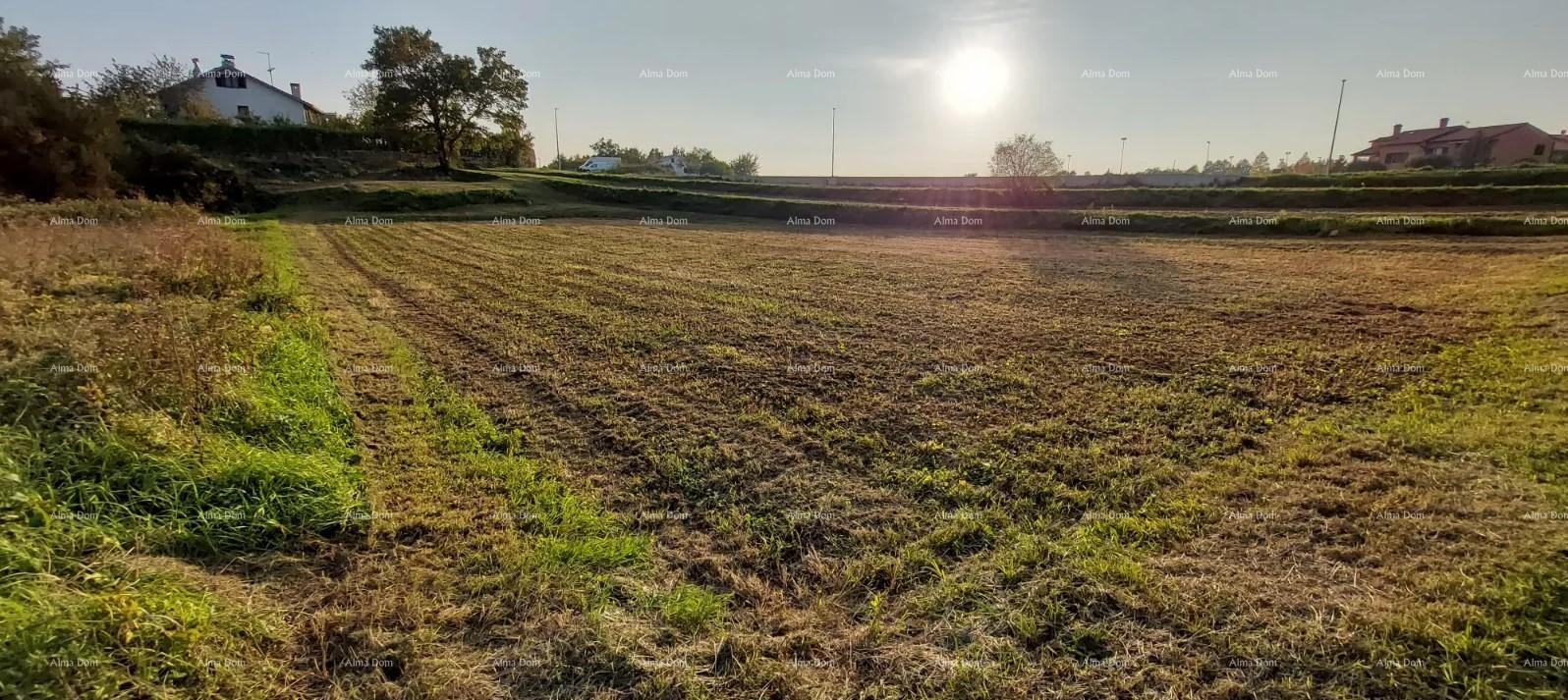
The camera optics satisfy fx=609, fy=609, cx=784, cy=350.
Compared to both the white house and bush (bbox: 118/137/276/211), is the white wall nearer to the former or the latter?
the white house

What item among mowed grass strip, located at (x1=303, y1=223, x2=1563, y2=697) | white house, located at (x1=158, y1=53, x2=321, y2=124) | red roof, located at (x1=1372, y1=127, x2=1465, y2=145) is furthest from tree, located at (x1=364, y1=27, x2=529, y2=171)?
red roof, located at (x1=1372, y1=127, x2=1465, y2=145)

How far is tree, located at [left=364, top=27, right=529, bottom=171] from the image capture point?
44.6 meters

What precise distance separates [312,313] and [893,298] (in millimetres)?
10029

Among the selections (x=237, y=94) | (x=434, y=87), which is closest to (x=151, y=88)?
(x=237, y=94)

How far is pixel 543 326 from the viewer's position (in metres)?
9.50

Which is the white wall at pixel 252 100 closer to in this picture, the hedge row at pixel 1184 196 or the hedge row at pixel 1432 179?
the hedge row at pixel 1184 196

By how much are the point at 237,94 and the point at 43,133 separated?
51.0 meters

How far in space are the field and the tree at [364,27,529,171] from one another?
41835mm

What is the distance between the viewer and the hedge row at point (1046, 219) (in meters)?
19.5

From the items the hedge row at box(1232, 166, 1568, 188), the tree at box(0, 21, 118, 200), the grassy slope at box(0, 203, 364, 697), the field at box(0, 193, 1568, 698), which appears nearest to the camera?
the grassy slope at box(0, 203, 364, 697)

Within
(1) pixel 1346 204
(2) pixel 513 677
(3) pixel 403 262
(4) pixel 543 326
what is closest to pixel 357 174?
(3) pixel 403 262

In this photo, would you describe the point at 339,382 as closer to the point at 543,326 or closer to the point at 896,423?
the point at 543,326

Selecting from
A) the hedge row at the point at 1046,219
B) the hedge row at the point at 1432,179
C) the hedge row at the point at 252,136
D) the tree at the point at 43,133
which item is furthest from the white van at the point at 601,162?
the hedge row at the point at 1432,179

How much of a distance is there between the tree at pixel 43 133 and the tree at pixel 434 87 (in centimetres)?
2670
